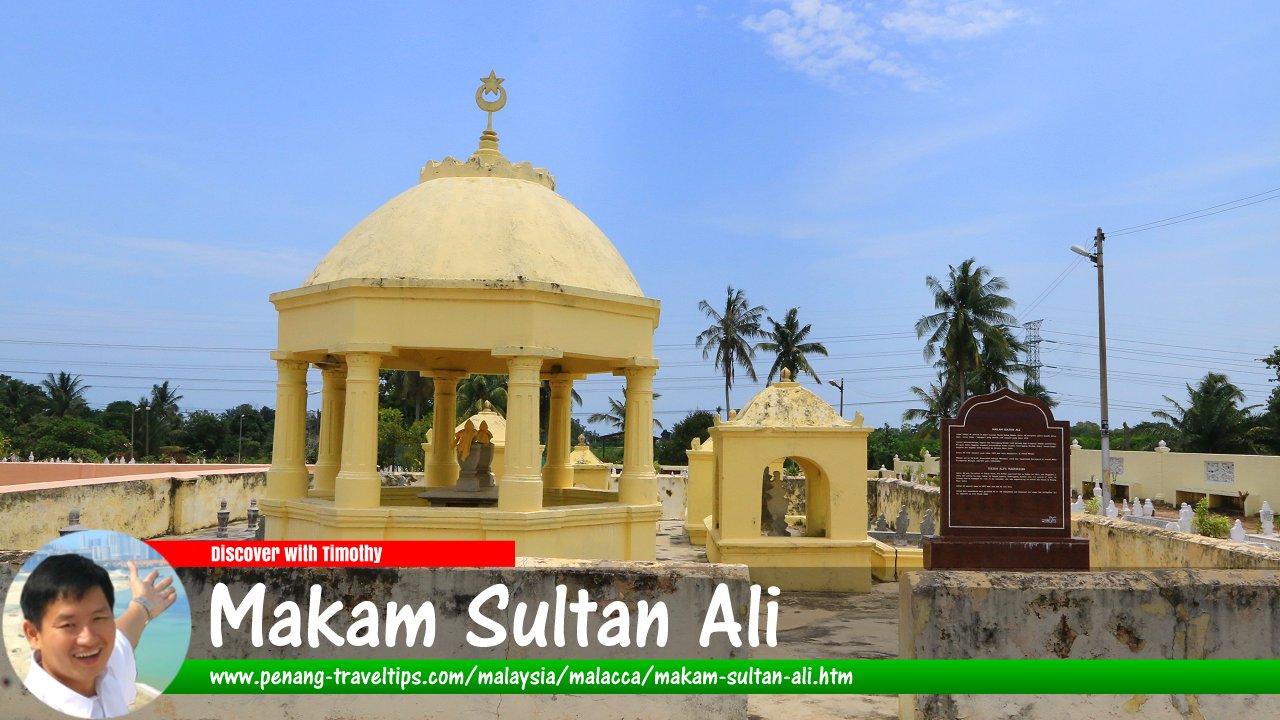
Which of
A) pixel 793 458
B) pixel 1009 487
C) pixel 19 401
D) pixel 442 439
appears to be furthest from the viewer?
pixel 19 401

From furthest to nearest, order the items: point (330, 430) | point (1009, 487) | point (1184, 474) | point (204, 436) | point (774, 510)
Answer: point (204, 436), point (1184, 474), point (774, 510), point (330, 430), point (1009, 487)

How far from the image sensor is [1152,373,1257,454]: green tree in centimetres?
3766

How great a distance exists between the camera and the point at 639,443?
38.1 ft

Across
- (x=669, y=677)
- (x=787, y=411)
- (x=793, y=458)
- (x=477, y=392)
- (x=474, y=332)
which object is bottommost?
(x=669, y=677)

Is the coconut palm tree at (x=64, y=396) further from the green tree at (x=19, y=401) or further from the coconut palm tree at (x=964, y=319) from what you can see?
the coconut palm tree at (x=964, y=319)

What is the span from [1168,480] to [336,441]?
1180 inches

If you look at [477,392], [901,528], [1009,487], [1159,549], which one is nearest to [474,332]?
[1009,487]

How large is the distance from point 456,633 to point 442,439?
1028cm

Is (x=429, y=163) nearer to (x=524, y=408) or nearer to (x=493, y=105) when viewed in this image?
(x=493, y=105)

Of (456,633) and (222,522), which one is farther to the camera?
(222,522)

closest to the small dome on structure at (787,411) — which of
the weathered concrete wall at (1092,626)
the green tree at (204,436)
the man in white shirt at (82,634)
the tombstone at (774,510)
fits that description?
the tombstone at (774,510)

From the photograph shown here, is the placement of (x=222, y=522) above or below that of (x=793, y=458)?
below

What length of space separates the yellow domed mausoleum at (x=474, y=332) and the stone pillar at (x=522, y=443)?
0.02 m

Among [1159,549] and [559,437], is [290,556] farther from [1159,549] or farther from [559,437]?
[1159,549]
